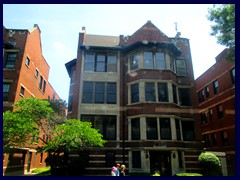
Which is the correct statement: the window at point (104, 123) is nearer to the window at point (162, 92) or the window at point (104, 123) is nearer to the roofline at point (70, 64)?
the window at point (162, 92)

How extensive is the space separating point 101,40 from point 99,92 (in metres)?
6.71

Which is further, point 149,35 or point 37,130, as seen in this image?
point 149,35

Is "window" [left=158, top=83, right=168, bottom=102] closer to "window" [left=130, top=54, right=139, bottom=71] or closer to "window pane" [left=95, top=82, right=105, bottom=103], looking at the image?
"window" [left=130, top=54, right=139, bottom=71]

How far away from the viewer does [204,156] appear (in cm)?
1675

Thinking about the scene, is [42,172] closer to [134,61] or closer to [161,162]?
[161,162]

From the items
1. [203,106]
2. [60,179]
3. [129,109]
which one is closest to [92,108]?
[129,109]

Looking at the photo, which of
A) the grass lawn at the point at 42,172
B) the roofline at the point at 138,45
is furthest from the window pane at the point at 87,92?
the grass lawn at the point at 42,172

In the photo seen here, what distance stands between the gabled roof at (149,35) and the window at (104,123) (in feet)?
28.1

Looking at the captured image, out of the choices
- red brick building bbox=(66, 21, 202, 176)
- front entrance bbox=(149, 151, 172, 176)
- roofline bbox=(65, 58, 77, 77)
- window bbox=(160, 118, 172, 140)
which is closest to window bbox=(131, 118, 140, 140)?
red brick building bbox=(66, 21, 202, 176)

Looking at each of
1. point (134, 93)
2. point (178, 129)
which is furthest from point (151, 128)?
point (134, 93)

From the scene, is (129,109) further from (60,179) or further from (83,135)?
(60,179)

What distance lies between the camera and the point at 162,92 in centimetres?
1967

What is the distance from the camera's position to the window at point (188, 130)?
19.5 m

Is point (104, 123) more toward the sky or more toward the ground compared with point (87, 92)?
more toward the ground
